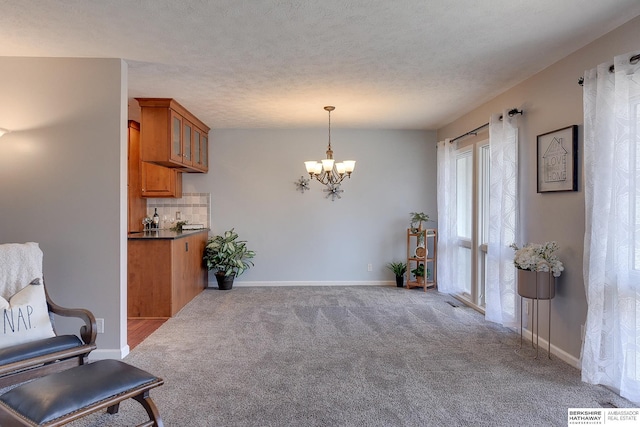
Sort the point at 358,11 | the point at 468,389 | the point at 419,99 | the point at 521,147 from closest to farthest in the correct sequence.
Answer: the point at 358,11, the point at 468,389, the point at 521,147, the point at 419,99

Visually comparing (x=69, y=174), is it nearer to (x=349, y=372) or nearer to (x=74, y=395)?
(x=74, y=395)

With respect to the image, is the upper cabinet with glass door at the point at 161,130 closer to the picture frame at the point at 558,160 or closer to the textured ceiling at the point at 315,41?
the textured ceiling at the point at 315,41

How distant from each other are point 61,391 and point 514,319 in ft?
12.2

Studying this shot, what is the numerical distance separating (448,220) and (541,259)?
2403mm

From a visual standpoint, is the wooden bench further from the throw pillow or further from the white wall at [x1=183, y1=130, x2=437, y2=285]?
the white wall at [x1=183, y1=130, x2=437, y2=285]

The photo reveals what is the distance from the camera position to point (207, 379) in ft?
9.12

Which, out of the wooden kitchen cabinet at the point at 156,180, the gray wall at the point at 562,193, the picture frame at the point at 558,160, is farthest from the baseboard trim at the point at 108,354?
the picture frame at the point at 558,160

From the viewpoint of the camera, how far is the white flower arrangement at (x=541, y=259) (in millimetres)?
3043

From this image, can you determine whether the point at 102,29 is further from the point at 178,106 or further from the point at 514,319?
the point at 514,319

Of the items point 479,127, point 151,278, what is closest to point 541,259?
point 479,127

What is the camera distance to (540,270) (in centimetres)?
306

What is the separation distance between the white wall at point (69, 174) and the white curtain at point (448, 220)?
4162 millimetres

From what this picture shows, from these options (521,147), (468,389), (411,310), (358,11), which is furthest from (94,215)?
(521,147)

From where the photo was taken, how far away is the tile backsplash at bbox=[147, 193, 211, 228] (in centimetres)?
600
